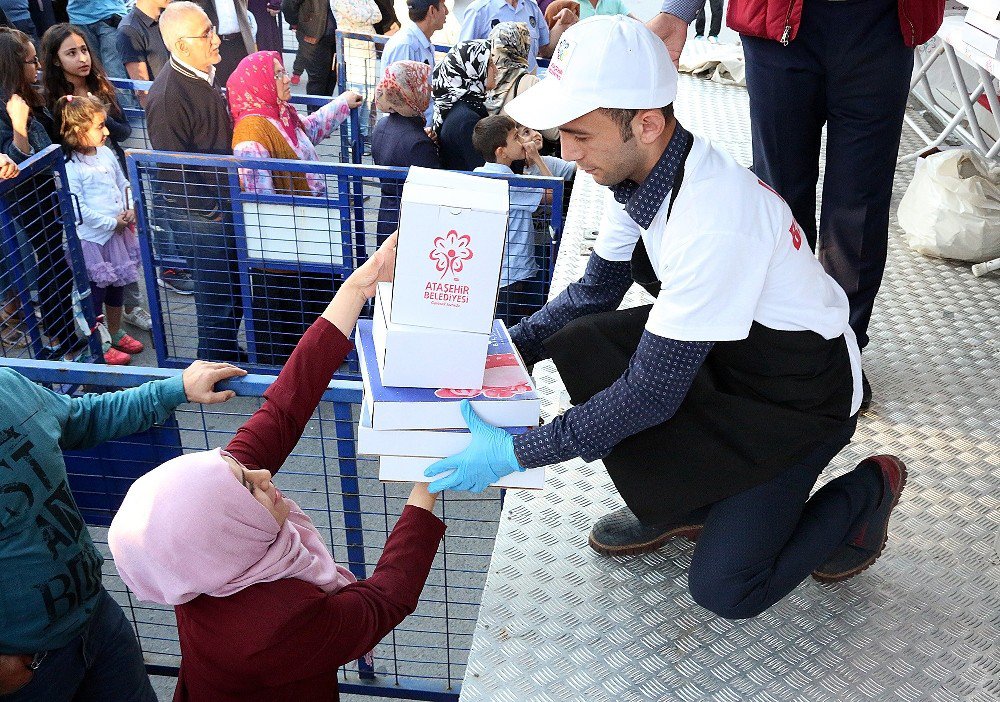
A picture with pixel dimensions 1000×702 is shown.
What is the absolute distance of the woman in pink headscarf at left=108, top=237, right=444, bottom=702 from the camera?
5.84 feet

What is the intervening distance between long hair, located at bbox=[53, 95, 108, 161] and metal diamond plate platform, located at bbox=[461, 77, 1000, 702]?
11.8ft

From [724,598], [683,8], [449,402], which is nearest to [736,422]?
[724,598]

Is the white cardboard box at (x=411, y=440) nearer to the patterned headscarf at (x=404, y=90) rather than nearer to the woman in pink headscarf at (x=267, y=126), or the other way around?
the woman in pink headscarf at (x=267, y=126)

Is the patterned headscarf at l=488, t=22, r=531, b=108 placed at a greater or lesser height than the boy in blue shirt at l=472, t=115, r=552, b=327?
greater

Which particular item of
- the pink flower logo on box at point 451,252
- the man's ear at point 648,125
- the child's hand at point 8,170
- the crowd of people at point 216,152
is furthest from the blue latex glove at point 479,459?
the child's hand at point 8,170

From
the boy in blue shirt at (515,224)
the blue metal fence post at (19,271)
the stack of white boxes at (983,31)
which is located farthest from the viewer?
the boy in blue shirt at (515,224)

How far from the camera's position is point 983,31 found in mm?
4418

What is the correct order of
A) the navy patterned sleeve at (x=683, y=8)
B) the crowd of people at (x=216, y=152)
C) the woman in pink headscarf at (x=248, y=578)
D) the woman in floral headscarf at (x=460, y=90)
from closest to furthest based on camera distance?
the woman in pink headscarf at (x=248, y=578)
the navy patterned sleeve at (x=683, y=8)
the crowd of people at (x=216, y=152)
the woman in floral headscarf at (x=460, y=90)

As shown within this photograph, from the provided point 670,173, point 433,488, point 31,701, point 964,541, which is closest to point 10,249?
point 31,701

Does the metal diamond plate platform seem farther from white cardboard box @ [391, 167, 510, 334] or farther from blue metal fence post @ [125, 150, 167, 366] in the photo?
blue metal fence post @ [125, 150, 167, 366]

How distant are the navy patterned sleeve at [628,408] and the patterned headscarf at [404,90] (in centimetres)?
398

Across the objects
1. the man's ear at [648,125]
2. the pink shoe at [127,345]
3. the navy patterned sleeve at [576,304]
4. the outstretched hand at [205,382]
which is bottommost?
the pink shoe at [127,345]

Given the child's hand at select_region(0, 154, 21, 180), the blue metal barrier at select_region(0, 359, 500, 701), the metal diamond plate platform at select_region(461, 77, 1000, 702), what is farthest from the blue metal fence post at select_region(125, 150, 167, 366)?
the metal diamond plate platform at select_region(461, 77, 1000, 702)

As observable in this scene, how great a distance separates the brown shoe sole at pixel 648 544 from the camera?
268 cm
